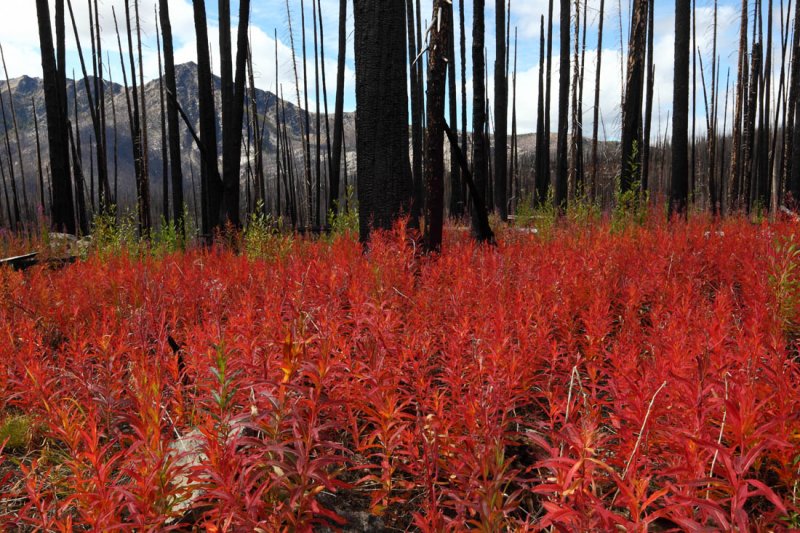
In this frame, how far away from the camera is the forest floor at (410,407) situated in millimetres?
1261

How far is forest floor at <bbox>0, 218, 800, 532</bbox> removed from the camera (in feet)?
4.14

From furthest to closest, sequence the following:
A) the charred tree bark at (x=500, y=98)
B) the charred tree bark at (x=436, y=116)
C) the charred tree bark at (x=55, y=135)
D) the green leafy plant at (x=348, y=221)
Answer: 1. the charred tree bark at (x=500, y=98)
2. the charred tree bark at (x=55, y=135)
3. the green leafy plant at (x=348, y=221)
4. the charred tree bark at (x=436, y=116)

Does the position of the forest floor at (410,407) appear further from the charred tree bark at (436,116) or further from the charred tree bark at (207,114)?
the charred tree bark at (207,114)

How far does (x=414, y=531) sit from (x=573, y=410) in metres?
0.75

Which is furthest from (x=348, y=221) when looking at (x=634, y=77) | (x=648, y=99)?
(x=648, y=99)

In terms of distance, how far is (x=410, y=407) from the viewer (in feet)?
7.25

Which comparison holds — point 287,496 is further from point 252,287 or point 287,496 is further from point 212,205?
point 212,205

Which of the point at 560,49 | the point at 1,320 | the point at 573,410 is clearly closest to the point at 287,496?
the point at 573,410

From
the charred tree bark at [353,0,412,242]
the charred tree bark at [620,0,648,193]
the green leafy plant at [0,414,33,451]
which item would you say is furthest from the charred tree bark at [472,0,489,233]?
the green leafy plant at [0,414,33,451]

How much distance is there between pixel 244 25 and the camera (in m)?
9.56

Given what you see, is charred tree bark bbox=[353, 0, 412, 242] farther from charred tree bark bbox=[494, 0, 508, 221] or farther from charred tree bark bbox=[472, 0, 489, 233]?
charred tree bark bbox=[494, 0, 508, 221]

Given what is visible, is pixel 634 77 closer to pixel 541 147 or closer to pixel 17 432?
pixel 541 147

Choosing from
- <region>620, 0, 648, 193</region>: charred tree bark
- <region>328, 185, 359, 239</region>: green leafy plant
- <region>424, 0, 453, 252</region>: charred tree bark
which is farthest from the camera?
<region>620, 0, 648, 193</region>: charred tree bark

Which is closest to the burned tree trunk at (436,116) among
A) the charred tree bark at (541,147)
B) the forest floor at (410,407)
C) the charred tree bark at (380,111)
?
the charred tree bark at (380,111)
